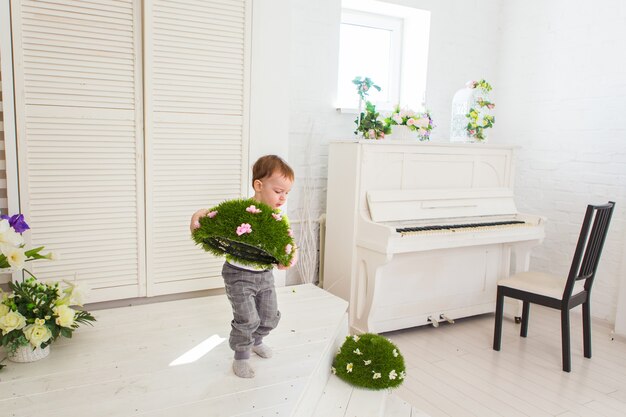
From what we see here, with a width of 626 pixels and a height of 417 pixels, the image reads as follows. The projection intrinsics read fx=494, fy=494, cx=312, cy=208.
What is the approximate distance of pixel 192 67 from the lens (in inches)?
104

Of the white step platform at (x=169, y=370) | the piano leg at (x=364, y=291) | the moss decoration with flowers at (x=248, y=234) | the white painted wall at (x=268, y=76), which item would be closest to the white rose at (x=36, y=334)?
the white step platform at (x=169, y=370)

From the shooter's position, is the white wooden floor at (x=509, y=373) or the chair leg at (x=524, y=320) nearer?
the white wooden floor at (x=509, y=373)

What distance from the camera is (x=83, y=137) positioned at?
Result: 2.43 metres

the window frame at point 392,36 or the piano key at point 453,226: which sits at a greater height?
the window frame at point 392,36

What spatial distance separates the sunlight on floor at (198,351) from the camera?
1981 millimetres

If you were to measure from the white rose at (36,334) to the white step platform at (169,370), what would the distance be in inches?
4.0

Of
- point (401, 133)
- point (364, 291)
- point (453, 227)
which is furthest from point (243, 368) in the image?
point (401, 133)

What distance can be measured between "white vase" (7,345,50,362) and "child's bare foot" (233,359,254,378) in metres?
0.78

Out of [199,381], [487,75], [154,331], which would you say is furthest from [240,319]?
[487,75]

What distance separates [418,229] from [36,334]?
200 centimetres

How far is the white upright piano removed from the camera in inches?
116

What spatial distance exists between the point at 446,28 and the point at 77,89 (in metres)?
2.81

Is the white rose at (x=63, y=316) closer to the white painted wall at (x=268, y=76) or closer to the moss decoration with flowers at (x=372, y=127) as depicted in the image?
the white painted wall at (x=268, y=76)

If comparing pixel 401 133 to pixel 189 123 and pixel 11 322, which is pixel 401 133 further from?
pixel 11 322
